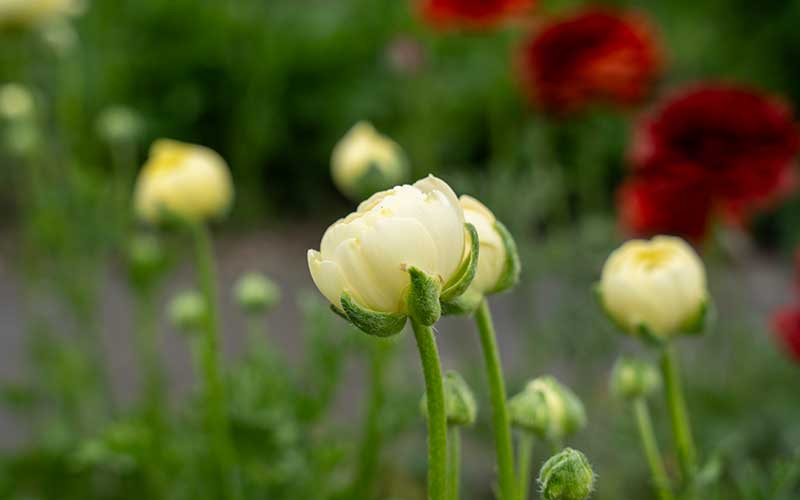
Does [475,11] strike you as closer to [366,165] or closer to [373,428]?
[366,165]

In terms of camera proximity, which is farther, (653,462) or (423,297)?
(653,462)

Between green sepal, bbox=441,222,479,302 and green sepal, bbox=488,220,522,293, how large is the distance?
75mm

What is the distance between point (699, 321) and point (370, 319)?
0.94ft

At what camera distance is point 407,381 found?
146cm

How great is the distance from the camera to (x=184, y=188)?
3.25 feet

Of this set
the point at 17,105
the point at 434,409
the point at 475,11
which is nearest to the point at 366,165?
the point at 17,105

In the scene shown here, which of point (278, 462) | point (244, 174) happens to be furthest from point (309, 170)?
point (278, 462)

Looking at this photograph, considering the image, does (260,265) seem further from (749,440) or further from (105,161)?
(749,440)

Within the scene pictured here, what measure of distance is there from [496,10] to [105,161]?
1.30 m

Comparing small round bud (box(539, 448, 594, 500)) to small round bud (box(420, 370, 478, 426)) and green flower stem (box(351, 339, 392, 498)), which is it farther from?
green flower stem (box(351, 339, 392, 498))

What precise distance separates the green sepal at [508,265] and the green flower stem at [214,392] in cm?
35

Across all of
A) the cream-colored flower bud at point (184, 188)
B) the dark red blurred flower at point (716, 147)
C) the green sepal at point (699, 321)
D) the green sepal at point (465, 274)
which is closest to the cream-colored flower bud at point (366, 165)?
the cream-colored flower bud at point (184, 188)

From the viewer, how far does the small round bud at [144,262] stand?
3.90 ft

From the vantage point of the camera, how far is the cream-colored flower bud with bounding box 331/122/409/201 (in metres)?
1.04
